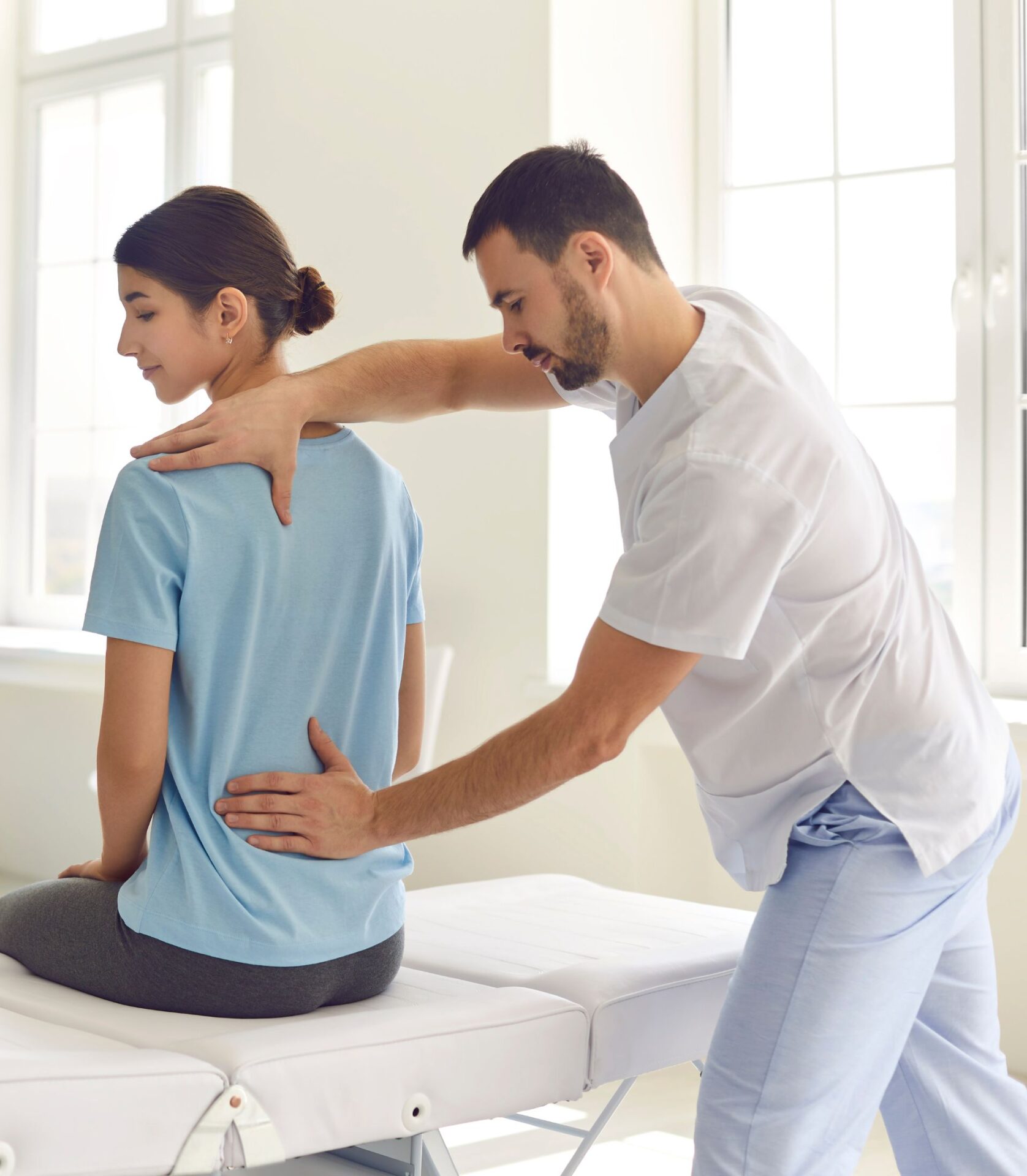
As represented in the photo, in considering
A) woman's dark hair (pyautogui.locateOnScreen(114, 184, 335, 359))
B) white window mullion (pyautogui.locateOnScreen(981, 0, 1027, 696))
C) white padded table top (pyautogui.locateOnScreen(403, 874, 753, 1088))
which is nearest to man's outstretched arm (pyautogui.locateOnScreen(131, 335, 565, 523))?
woman's dark hair (pyautogui.locateOnScreen(114, 184, 335, 359))

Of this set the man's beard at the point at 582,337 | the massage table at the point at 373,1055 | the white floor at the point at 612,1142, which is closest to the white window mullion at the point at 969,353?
the white floor at the point at 612,1142

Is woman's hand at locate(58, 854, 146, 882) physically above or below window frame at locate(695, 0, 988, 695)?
below

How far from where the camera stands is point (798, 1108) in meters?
1.35

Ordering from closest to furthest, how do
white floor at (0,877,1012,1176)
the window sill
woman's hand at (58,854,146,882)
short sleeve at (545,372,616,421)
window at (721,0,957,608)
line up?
woman's hand at (58,854,146,882) → short sleeve at (545,372,616,421) → white floor at (0,877,1012,1176) → window at (721,0,957,608) → the window sill

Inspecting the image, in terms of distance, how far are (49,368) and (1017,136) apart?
346cm

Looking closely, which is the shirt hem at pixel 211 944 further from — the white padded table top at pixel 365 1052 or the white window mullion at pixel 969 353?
the white window mullion at pixel 969 353

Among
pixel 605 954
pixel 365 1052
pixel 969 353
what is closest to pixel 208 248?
pixel 365 1052

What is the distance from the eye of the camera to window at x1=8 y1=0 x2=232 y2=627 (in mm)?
4586

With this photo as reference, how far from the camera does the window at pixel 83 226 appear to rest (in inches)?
181

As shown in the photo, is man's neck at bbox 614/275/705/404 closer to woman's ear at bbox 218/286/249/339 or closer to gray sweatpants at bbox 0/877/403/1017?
woman's ear at bbox 218/286/249/339

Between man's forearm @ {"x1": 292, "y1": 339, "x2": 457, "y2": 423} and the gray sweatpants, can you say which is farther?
man's forearm @ {"x1": 292, "y1": 339, "x2": 457, "y2": 423}

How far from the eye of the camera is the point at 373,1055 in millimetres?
1351

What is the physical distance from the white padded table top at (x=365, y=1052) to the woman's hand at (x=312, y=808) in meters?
0.18

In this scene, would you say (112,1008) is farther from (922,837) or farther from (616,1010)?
(922,837)
